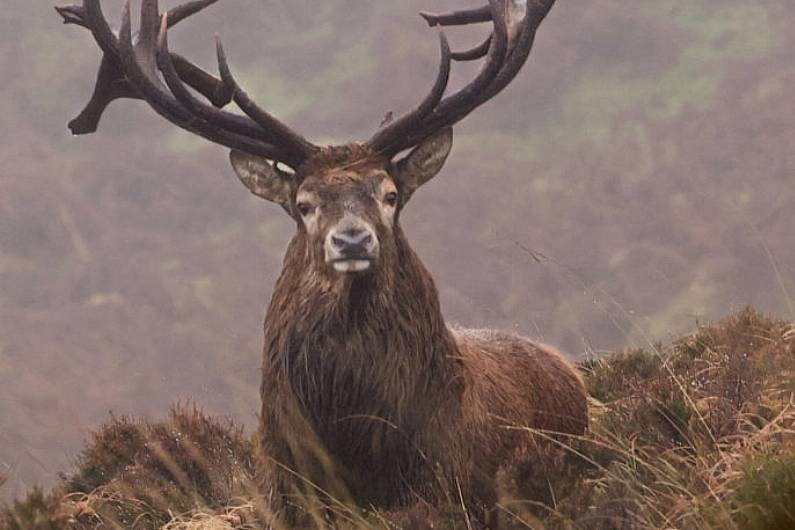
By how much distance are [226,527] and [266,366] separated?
1082 mm

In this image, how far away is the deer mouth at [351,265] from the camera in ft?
18.3

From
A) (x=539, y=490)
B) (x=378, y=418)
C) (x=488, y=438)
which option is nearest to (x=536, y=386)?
(x=488, y=438)

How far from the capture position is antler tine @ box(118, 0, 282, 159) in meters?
6.55

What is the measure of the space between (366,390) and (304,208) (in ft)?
3.12

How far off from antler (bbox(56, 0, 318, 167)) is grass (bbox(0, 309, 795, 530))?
1873 mm

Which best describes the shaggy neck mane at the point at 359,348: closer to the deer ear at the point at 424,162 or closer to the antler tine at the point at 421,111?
the deer ear at the point at 424,162

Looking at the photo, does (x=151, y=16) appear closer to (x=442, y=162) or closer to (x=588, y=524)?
(x=442, y=162)

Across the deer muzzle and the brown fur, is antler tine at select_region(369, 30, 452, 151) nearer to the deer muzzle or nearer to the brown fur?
the brown fur

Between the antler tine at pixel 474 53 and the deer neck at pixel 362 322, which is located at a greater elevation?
the antler tine at pixel 474 53

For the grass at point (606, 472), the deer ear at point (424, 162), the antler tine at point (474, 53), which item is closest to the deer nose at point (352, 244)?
the deer ear at point (424, 162)

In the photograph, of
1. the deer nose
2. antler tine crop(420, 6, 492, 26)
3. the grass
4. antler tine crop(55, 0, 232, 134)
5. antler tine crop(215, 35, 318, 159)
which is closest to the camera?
the grass

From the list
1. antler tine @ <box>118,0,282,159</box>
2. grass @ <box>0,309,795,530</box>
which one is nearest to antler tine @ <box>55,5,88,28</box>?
antler tine @ <box>118,0,282,159</box>

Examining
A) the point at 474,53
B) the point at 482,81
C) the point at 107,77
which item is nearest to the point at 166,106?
the point at 107,77

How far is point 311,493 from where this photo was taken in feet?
19.7
